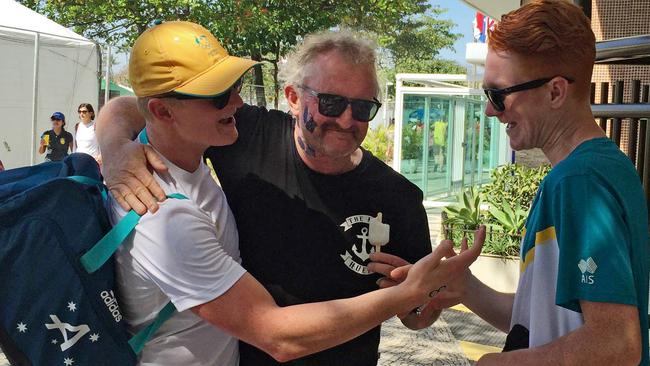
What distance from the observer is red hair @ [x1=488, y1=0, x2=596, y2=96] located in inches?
67.2

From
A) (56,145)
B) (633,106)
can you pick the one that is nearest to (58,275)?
(633,106)

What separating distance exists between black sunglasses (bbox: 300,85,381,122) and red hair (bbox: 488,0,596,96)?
74cm

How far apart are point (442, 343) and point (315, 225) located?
4.62m

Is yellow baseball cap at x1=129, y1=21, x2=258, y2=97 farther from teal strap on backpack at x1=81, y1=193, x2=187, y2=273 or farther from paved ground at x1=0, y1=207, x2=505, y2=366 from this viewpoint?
paved ground at x1=0, y1=207, x2=505, y2=366

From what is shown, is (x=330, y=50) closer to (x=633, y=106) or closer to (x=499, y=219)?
(x=633, y=106)

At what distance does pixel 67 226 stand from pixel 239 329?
1.57 feet

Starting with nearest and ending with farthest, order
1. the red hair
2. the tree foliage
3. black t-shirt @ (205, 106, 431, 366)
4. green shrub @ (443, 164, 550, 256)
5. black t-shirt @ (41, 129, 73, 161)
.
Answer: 1. the red hair
2. black t-shirt @ (205, 106, 431, 366)
3. green shrub @ (443, 164, 550, 256)
4. black t-shirt @ (41, 129, 73, 161)
5. the tree foliage

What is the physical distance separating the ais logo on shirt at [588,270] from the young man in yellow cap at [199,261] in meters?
0.47

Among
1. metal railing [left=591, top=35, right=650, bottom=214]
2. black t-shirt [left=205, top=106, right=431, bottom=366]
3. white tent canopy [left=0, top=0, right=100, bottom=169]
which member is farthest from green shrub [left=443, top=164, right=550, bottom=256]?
white tent canopy [left=0, top=0, right=100, bottom=169]

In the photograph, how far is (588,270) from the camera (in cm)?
158

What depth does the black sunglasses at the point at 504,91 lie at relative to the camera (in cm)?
177

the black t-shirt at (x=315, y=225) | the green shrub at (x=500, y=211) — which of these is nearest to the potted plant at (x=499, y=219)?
the green shrub at (x=500, y=211)

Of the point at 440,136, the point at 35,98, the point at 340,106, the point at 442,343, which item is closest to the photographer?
the point at 340,106

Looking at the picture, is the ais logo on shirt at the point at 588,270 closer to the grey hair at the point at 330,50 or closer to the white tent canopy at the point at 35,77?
the grey hair at the point at 330,50
